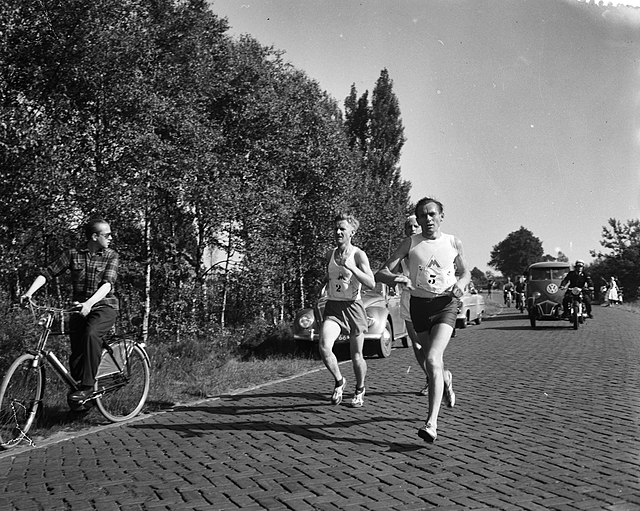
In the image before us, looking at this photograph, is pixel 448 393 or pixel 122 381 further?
pixel 122 381

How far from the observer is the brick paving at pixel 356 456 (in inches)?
158

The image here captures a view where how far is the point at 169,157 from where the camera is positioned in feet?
63.7

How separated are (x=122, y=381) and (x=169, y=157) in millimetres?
13483

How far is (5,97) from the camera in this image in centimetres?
1655

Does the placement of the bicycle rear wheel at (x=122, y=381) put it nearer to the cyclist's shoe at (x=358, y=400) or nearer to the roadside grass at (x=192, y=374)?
the roadside grass at (x=192, y=374)

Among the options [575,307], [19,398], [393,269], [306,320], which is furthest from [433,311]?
[575,307]

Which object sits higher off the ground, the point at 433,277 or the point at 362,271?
the point at 362,271

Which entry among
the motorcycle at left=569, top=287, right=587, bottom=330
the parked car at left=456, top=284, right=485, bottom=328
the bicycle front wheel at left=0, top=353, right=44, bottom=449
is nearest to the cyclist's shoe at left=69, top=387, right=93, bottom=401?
the bicycle front wheel at left=0, top=353, right=44, bottom=449

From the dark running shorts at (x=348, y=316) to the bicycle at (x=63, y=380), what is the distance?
6.48 feet

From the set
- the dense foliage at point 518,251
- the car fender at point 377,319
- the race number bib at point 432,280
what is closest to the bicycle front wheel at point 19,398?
the race number bib at point 432,280

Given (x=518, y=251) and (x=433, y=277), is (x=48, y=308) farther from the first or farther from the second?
(x=518, y=251)

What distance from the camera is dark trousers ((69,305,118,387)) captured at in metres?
6.25

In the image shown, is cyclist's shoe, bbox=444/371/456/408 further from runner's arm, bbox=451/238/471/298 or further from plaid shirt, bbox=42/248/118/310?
plaid shirt, bbox=42/248/118/310

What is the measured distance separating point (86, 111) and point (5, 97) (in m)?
1.94
